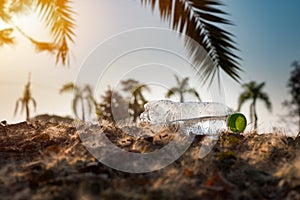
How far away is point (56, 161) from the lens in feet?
11.5

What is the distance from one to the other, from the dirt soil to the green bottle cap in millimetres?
1501

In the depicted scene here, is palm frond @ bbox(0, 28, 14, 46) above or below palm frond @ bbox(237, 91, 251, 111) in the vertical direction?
above

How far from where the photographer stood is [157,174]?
3.33 metres

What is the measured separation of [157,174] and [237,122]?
3102 mm

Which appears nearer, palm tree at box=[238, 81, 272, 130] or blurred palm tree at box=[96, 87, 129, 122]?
blurred palm tree at box=[96, 87, 129, 122]

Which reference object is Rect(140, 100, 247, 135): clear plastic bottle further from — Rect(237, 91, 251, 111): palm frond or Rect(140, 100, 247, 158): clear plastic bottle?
Rect(237, 91, 251, 111): palm frond

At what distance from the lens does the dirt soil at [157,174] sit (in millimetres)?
2879

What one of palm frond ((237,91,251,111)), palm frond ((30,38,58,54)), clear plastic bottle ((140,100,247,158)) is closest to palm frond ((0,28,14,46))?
palm frond ((30,38,58,54))

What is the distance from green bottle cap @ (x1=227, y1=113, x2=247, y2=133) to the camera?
6.11 meters

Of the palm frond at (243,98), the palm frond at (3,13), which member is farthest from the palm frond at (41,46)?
the palm frond at (243,98)

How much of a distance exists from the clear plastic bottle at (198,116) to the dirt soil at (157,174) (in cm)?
123

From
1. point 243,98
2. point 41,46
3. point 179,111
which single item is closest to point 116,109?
point 41,46

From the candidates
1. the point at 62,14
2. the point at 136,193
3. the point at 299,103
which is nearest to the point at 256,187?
the point at 136,193

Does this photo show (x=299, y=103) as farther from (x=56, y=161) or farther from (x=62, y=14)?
(x=56, y=161)
